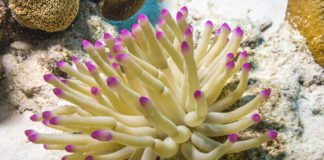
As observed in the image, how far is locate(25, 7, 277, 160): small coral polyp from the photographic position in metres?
1.06

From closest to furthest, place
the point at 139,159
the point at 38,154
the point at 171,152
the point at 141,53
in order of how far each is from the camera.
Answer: the point at 171,152 < the point at 139,159 < the point at 141,53 < the point at 38,154

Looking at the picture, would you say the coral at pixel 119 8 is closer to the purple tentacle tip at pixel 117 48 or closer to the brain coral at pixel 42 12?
the brain coral at pixel 42 12

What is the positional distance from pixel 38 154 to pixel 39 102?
2.03ft

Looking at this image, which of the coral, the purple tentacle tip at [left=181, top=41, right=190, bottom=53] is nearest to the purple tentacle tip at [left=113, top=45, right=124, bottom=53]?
the purple tentacle tip at [left=181, top=41, right=190, bottom=53]

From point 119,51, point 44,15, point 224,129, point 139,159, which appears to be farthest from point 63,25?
point 224,129

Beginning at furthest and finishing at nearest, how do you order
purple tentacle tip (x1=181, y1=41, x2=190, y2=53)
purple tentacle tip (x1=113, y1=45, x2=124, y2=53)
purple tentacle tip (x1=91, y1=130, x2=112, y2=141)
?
purple tentacle tip (x1=113, y1=45, x2=124, y2=53), purple tentacle tip (x1=181, y1=41, x2=190, y2=53), purple tentacle tip (x1=91, y1=130, x2=112, y2=141)

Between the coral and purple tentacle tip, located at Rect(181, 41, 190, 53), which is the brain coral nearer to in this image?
the coral

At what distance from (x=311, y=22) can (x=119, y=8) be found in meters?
2.05

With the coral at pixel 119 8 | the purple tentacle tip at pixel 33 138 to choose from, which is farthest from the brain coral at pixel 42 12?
the purple tentacle tip at pixel 33 138

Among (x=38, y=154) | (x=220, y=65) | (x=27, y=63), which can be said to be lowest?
(x=38, y=154)

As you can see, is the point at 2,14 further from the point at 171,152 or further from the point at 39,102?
the point at 171,152

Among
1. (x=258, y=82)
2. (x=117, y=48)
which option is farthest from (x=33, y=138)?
(x=258, y=82)

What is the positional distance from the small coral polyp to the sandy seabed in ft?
A: 0.86

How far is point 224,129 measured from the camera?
1183mm
